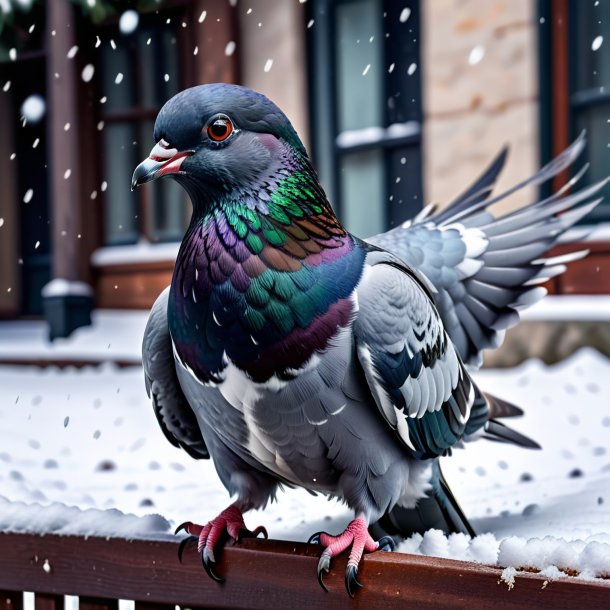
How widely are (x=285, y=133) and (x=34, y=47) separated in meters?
3.11

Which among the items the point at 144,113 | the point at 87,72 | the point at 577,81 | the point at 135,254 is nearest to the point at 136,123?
the point at 144,113

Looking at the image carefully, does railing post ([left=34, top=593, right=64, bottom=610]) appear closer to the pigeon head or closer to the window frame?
the pigeon head

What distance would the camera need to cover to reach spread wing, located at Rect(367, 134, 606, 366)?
1.40m

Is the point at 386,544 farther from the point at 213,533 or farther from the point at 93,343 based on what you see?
the point at 93,343

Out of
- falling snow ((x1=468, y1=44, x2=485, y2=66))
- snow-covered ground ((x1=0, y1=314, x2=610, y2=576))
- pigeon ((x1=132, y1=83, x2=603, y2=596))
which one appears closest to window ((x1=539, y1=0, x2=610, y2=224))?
falling snow ((x1=468, y1=44, x2=485, y2=66))

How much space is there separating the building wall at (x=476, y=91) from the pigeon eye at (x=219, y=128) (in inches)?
75.8

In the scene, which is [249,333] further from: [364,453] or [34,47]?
[34,47]

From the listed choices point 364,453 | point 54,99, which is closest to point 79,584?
point 364,453

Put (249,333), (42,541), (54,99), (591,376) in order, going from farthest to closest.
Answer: (54,99) → (591,376) → (42,541) → (249,333)

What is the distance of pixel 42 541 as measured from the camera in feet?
3.94

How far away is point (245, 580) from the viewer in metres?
1.08

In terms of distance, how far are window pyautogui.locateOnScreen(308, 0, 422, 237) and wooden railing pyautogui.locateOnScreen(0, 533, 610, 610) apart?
196 centimetres

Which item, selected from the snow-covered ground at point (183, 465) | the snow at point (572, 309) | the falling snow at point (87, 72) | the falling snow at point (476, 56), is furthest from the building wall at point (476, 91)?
the falling snow at point (87, 72)

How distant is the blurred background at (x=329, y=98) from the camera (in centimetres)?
275
